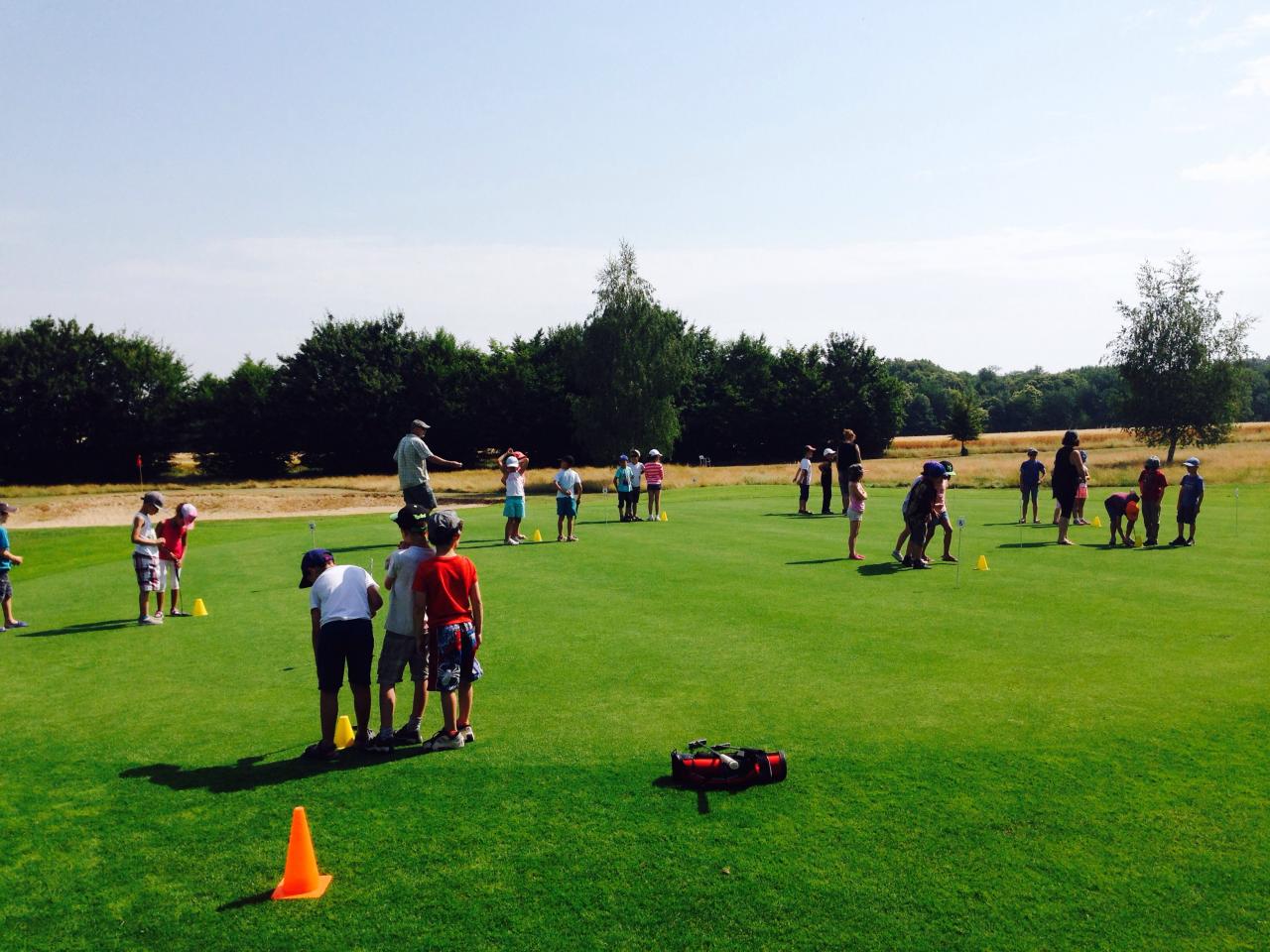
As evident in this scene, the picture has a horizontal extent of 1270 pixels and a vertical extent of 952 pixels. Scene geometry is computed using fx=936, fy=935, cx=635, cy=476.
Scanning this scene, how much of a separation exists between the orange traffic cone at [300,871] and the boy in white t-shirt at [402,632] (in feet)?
7.39

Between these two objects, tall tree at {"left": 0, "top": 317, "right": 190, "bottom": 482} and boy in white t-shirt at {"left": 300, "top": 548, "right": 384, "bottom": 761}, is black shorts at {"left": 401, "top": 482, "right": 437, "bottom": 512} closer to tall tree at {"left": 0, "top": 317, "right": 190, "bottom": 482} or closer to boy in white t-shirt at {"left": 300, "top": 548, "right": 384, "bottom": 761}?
boy in white t-shirt at {"left": 300, "top": 548, "right": 384, "bottom": 761}

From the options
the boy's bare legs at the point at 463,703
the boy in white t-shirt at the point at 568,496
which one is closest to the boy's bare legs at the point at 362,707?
the boy's bare legs at the point at 463,703

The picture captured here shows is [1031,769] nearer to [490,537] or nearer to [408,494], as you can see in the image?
Answer: [408,494]

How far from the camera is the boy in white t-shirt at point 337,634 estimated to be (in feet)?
26.1

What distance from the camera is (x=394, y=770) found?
25.8 feet

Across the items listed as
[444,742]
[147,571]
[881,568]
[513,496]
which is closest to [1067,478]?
[881,568]

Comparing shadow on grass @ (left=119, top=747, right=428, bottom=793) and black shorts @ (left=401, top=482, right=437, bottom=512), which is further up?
black shorts @ (left=401, top=482, right=437, bottom=512)

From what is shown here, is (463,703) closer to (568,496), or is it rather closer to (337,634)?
(337,634)

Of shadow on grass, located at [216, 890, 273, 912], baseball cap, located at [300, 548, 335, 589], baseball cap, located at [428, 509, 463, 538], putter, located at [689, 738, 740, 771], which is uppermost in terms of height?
baseball cap, located at [428, 509, 463, 538]

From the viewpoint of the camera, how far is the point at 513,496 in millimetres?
22438

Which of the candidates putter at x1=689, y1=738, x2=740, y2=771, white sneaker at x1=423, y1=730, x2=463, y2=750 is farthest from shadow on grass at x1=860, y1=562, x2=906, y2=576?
white sneaker at x1=423, y1=730, x2=463, y2=750

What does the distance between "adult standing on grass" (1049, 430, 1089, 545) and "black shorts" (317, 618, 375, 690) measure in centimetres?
1703

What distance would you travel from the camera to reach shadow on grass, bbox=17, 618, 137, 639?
13.9 meters

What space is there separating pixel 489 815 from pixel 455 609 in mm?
1735
